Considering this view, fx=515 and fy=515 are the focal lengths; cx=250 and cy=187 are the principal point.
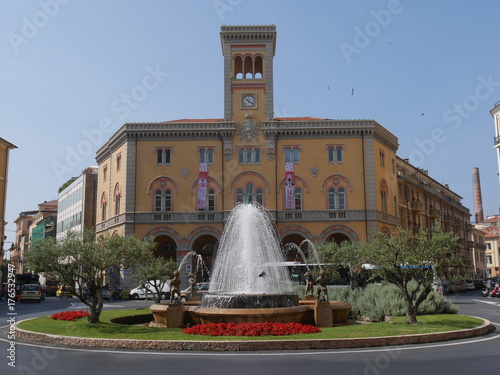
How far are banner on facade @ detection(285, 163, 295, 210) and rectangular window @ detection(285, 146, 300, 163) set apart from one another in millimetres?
528

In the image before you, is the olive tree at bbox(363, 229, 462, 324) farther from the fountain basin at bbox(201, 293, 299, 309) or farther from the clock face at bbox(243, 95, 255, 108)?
the clock face at bbox(243, 95, 255, 108)

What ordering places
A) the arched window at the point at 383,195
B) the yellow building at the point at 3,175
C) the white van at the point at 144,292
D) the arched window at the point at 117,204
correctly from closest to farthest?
the white van at the point at 144,292, the arched window at the point at 383,195, the arched window at the point at 117,204, the yellow building at the point at 3,175

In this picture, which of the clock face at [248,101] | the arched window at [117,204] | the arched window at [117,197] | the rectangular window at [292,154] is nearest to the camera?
the rectangular window at [292,154]

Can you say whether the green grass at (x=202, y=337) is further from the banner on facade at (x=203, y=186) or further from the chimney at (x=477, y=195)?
the chimney at (x=477, y=195)

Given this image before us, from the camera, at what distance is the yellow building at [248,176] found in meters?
45.5

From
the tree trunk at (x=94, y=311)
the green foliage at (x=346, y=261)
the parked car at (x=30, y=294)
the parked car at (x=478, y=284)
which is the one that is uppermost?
the green foliage at (x=346, y=261)

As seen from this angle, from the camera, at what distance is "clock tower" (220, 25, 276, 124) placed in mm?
47531

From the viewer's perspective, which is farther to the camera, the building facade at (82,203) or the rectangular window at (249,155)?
the building facade at (82,203)

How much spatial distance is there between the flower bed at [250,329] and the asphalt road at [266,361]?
1661 millimetres

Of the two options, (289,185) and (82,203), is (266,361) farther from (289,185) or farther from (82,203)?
(82,203)

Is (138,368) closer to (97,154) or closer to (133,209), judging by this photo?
(133,209)

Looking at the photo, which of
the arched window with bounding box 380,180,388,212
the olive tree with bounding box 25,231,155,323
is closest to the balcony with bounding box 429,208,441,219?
the arched window with bounding box 380,180,388,212

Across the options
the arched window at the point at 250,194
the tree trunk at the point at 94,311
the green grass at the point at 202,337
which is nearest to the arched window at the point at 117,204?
the arched window at the point at 250,194

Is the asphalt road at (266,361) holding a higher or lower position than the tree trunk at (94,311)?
lower
